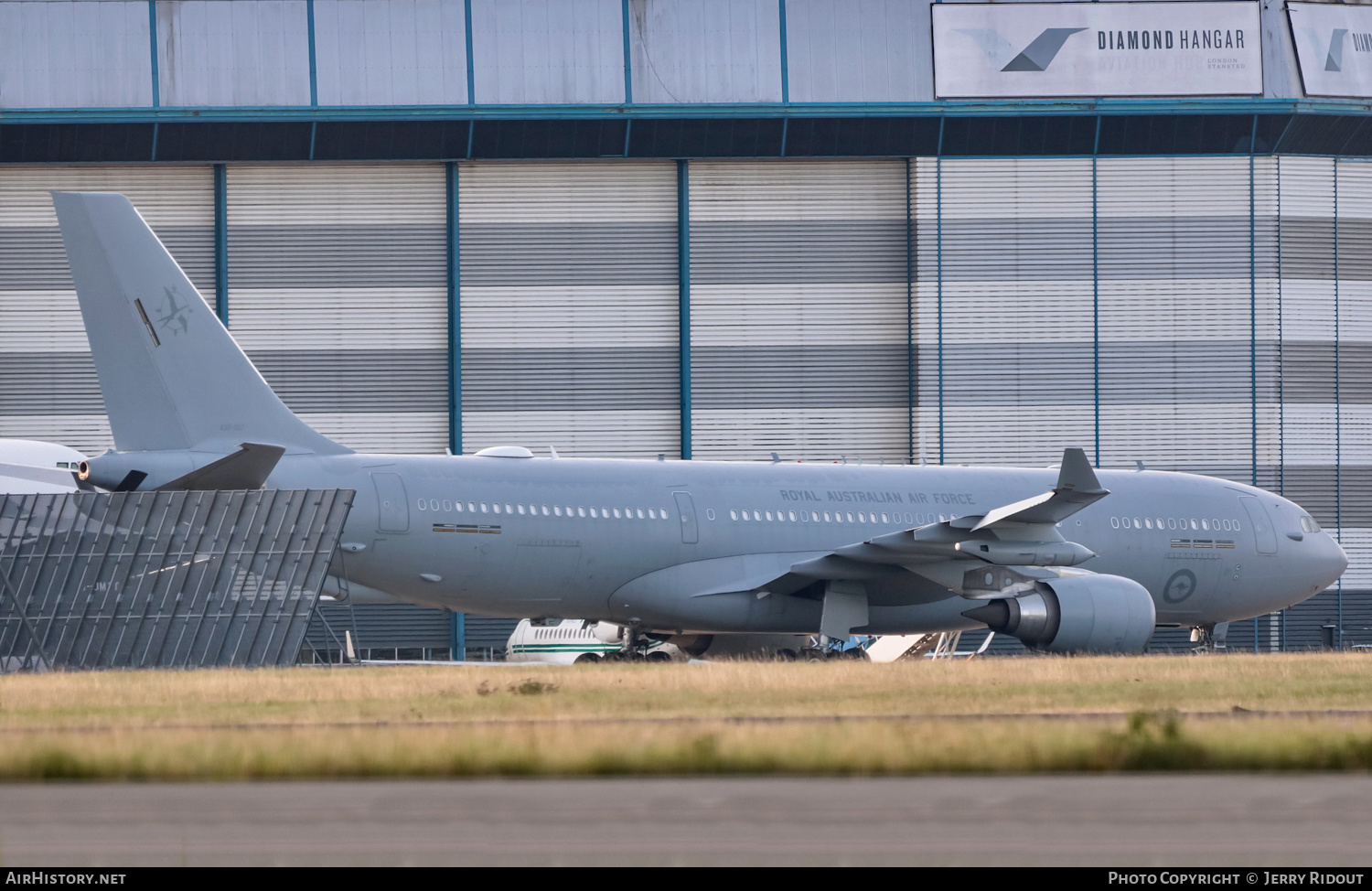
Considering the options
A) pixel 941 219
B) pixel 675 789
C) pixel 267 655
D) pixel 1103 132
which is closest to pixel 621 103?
pixel 941 219

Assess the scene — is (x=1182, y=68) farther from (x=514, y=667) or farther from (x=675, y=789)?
(x=675, y=789)

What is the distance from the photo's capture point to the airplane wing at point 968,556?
27281mm

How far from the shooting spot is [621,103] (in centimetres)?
4259

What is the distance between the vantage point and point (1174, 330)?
4347cm

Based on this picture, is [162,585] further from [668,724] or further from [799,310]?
[799,310]

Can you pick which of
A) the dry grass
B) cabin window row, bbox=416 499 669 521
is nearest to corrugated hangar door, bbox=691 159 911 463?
cabin window row, bbox=416 499 669 521

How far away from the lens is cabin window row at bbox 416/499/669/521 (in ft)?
86.0

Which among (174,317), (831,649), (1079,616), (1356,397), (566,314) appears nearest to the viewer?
(174,317)

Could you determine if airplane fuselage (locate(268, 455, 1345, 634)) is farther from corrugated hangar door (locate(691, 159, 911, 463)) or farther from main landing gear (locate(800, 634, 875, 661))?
corrugated hangar door (locate(691, 159, 911, 463))

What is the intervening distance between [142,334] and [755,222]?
71.2ft

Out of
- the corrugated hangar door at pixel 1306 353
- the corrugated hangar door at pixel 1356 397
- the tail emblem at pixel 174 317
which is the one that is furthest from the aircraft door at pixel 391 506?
the corrugated hangar door at pixel 1356 397

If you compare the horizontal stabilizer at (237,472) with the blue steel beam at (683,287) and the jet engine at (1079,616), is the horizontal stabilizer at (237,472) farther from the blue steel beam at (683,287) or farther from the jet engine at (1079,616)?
the blue steel beam at (683,287)

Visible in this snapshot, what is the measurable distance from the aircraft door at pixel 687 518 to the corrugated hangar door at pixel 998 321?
15.7m

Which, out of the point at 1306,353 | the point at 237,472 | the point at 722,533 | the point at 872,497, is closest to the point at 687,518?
the point at 722,533
